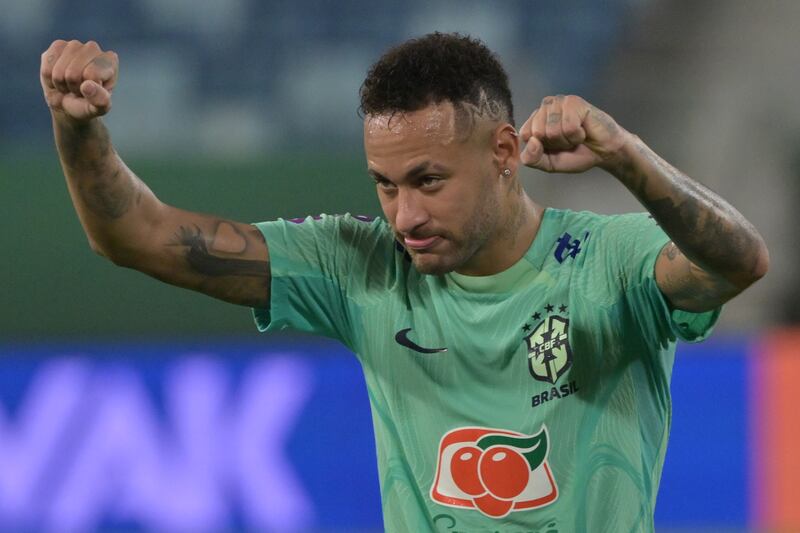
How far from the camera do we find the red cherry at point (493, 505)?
2822mm

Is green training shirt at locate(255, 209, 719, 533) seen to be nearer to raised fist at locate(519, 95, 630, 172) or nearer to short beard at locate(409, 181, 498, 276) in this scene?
short beard at locate(409, 181, 498, 276)

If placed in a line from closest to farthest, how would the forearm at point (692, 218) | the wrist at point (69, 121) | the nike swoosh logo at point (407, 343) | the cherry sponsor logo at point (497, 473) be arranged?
the forearm at point (692, 218) → the wrist at point (69, 121) → the cherry sponsor logo at point (497, 473) → the nike swoosh logo at point (407, 343)

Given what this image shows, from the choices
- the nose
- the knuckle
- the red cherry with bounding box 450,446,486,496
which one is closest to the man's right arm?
the knuckle

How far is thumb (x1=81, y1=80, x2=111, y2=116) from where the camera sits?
2.60 metres

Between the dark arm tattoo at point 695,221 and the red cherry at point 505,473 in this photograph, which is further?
the red cherry at point 505,473

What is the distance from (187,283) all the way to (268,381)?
11.4 feet

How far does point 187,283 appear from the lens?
2994 millimetres

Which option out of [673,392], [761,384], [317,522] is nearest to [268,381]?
[317,522]

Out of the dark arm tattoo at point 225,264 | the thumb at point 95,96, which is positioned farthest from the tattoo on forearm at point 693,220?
the thumb at point 95,96

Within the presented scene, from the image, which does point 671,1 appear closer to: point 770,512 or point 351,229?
point 770,512

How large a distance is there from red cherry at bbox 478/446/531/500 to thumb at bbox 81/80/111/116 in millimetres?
1030

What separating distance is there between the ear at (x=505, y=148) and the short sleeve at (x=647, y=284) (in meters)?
0.25

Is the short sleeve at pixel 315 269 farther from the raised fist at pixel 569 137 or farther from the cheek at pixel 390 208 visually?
the raised fist at pixel 569 137

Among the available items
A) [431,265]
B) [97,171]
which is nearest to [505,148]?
[431,265]
